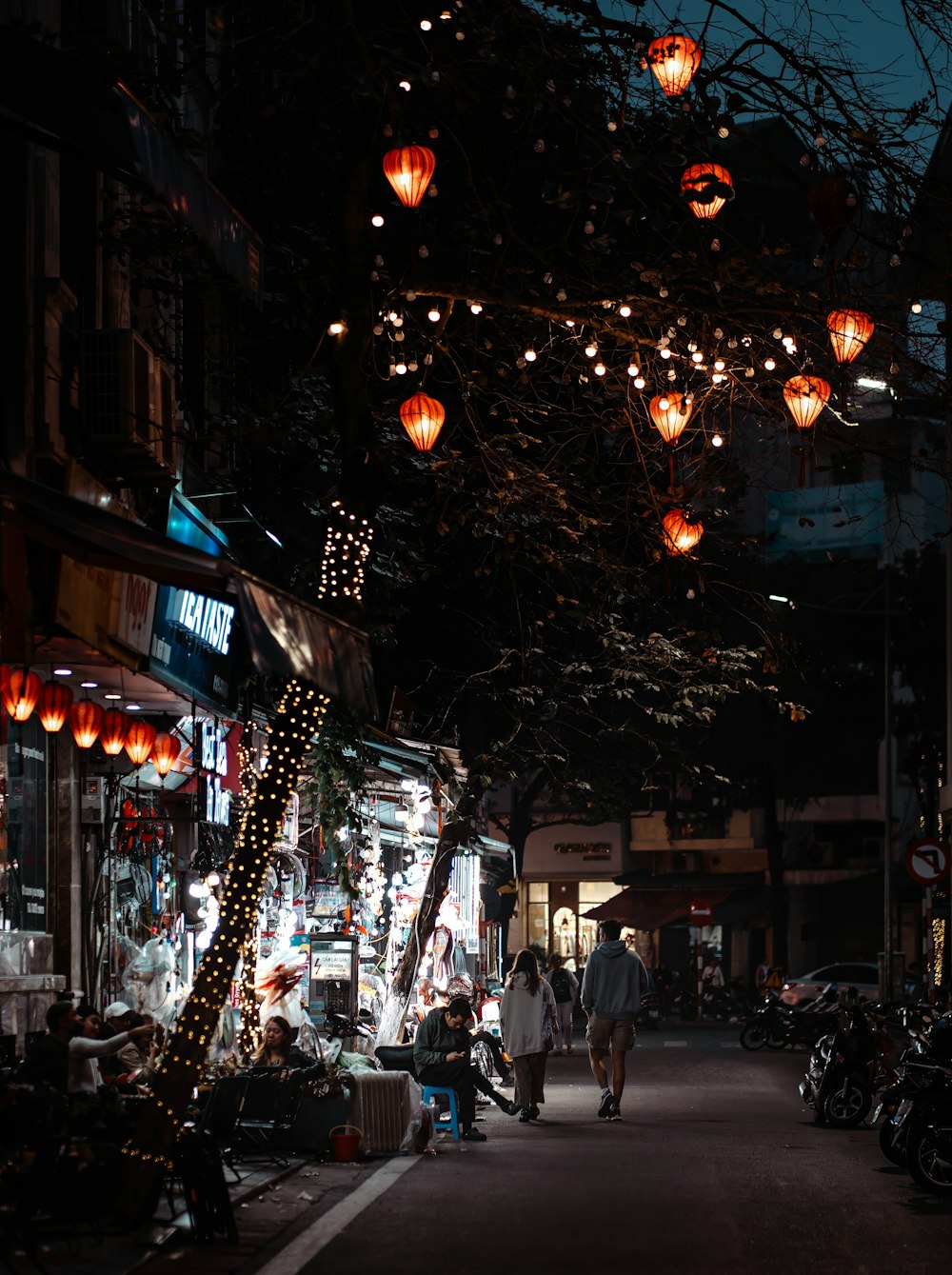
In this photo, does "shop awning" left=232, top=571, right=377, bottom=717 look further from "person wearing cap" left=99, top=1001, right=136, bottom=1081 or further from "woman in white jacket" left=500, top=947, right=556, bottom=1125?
"woman in white jacket" left=500, top=947, right=556, bottom=1125

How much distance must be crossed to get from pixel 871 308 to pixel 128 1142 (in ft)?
22.1

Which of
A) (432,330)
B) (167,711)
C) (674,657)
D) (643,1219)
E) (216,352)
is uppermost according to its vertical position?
(216,352)

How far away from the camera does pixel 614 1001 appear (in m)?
18.2

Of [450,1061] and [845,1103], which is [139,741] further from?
[845,1103]

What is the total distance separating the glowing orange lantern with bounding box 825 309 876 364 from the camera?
35.8ft

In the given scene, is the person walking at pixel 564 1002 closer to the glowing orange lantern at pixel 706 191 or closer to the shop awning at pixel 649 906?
the shop awning at pixel 649 906

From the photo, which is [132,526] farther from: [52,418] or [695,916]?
[695,916]

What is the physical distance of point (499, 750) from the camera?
22578 mm

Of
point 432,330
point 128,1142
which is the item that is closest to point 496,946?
point 432,330

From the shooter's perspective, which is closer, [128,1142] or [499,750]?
[128,1142]

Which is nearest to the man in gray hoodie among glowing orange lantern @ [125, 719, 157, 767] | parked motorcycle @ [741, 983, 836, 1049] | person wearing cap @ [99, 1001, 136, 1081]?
glowing orange lantern @ [125, 719, 157, 767]

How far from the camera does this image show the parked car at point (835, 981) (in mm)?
39219

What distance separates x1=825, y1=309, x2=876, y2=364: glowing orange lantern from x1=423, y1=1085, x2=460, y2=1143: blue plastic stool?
825cm

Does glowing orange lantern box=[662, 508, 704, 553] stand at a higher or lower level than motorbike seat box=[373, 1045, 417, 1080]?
higher
